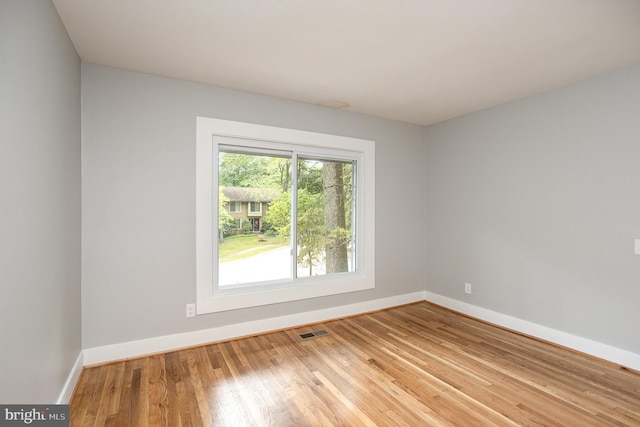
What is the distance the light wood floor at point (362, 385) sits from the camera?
188cm

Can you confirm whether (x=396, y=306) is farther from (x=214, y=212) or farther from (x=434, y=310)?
(x=214, y=212)

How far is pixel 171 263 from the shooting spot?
275cm

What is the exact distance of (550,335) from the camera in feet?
9.73

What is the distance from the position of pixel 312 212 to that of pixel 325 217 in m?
0.20

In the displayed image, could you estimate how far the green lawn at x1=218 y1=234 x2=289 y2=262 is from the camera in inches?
121

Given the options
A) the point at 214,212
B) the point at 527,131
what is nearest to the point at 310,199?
the point at 214,212

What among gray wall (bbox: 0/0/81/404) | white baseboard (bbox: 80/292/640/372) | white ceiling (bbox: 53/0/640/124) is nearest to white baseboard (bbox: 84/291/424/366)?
white baseboard (bbox: 80/292/640/372)

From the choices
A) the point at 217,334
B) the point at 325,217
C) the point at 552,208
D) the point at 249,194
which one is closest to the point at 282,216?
the point at 249,194

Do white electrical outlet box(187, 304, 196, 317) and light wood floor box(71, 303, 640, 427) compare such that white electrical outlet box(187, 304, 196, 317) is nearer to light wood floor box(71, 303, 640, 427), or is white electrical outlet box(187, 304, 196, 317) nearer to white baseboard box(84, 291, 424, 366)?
white baseboard box(84, 291, 424, 366)

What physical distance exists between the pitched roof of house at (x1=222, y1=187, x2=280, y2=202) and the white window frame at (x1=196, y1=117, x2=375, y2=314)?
16cm

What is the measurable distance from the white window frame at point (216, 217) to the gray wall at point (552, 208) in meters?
1.11

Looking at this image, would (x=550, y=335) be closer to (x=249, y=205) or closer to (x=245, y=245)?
(x=245, y=245)

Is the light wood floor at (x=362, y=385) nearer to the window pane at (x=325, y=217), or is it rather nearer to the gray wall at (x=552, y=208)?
the gray wall at (x=552, y=208)

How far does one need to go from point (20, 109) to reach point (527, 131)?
3.93 metres
